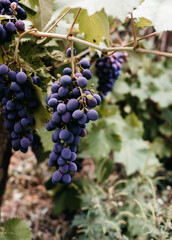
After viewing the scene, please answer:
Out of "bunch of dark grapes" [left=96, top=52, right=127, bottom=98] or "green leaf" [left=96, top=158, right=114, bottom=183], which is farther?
"green leaf" [left=96, top=158, right=114, bottom=183]

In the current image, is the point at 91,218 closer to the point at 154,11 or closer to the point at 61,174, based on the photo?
the point at 61,174

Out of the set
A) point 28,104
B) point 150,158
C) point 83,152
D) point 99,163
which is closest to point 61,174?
point 28,104

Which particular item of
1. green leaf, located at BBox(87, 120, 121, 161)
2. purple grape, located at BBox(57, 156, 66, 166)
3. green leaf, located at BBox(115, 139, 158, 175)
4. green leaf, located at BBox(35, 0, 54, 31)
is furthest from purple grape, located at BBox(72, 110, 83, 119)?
green leaf, located at BBox(115, 139, 158, 175)

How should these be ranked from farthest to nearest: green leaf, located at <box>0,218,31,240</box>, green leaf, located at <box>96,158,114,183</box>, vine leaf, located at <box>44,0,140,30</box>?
green leaf, located at <box>96,158,114,183</box>, green leaf, located at <box>0,218,31,240</box>, vine leaf, located at <box>44,0,140,30</box>

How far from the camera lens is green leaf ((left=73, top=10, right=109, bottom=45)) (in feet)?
2.17

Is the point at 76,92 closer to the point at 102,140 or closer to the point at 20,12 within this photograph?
the point at 20,12

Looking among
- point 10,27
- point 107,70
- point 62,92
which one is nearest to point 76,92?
point 62,92

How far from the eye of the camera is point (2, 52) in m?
0.65

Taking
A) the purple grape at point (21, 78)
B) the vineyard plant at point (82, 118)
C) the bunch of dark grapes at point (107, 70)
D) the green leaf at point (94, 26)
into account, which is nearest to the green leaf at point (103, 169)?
the vineyard plant at point (82, 118)

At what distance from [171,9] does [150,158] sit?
1.64 meters

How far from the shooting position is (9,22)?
57cm

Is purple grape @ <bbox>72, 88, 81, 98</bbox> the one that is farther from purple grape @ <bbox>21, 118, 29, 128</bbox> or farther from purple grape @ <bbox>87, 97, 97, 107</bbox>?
purple grape @ <bbox>21, 118, 29, 128</bbox>

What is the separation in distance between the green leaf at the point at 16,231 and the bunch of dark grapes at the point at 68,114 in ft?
1.56

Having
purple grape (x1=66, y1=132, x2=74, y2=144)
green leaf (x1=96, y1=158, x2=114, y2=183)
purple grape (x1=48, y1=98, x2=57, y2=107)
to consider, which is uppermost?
purple grape (x1=48, y1=98, x2=57, y2=107)
